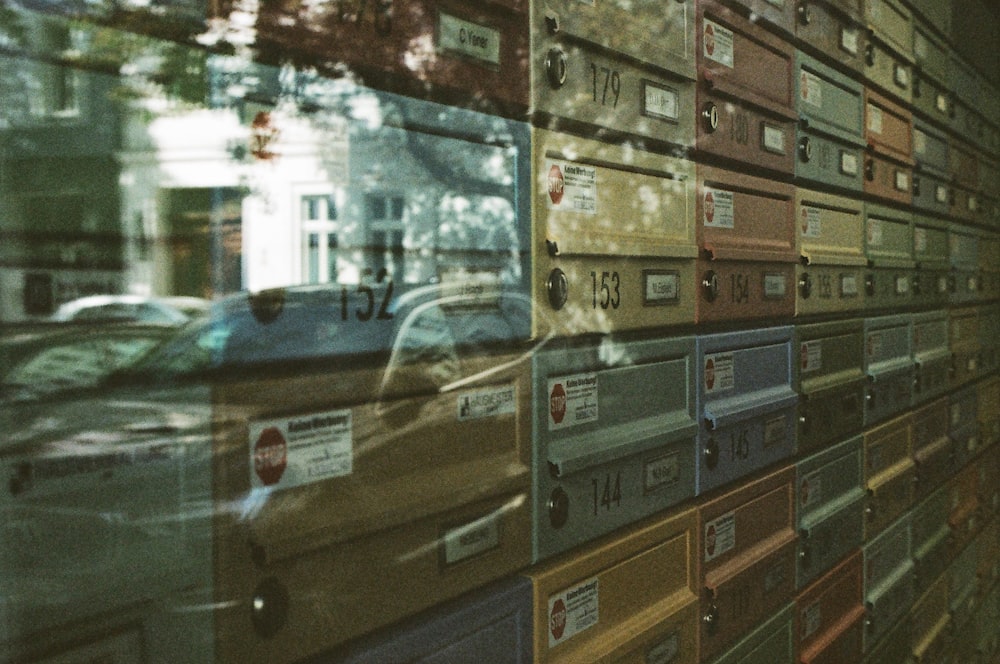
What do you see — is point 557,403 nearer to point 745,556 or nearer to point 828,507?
point 745,556

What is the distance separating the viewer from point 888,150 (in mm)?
3455

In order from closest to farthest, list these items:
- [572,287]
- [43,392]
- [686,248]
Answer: [43,392]
[572,287]
[686,248]

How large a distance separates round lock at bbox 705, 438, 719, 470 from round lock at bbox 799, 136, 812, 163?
96 cm

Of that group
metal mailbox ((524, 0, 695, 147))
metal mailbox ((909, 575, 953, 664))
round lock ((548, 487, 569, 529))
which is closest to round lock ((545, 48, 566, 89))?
metal mailbox ((524, 0, 695, 147))

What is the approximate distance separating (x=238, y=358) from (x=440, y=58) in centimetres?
54

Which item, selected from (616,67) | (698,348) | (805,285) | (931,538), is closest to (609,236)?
(616,67)

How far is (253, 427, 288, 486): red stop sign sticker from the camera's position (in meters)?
1.09

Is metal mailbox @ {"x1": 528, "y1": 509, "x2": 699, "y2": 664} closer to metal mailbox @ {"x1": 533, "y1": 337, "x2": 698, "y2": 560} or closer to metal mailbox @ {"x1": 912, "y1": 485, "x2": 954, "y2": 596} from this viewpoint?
A: metal mailbox @ {"x1": 533, "y1": 337, "x2": 698, "y2": 560}

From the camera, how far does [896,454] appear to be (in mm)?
3535

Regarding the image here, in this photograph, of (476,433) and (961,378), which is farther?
(961,378)

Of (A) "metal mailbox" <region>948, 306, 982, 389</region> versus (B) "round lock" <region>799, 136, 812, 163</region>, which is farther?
(A) "metal mailbox" <region>948, 306, 982, 389</region>

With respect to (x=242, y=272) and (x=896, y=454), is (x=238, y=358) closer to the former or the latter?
(x=242, y=272)

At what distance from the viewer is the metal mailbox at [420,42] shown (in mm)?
1126

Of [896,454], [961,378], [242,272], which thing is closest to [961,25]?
[961,378]
